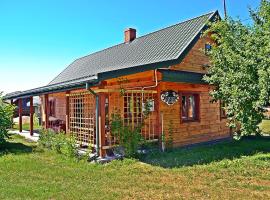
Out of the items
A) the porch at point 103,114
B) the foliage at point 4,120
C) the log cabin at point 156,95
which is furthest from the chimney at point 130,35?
the foliage at point 4,120

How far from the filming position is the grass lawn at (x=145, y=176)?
592cm

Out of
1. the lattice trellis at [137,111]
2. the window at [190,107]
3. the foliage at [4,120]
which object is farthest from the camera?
the window at [190,107]

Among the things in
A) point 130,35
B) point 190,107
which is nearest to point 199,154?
point 190,107

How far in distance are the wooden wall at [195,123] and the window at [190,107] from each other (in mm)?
223

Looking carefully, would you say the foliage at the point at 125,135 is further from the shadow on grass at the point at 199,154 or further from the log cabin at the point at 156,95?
the shadow on grass at the point at 199,154

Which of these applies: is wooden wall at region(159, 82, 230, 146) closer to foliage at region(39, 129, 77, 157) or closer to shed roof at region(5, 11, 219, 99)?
shed roof at region(5, 11, 219, 99)

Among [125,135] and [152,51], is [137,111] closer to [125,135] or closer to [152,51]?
[125,135]

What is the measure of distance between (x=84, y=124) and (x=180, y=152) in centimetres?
375

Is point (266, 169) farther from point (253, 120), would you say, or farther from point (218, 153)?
point (218, 153)

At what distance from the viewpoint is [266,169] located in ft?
25.7

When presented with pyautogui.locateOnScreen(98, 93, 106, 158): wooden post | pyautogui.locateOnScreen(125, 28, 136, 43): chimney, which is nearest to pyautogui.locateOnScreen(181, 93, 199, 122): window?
pyautogui.locateOnScreen(98, 93, 106, 158): wooden post

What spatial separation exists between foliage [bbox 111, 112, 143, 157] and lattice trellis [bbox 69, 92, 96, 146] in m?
1.11

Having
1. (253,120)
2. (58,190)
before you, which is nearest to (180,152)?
(253,120)

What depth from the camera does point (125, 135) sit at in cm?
938
